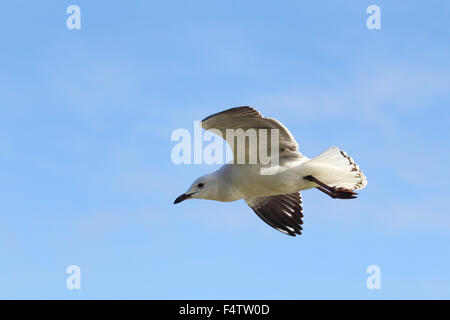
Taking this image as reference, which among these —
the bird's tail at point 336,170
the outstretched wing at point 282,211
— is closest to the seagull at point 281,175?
the bird's tail at point 336,170

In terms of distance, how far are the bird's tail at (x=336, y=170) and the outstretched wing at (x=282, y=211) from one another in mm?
1542

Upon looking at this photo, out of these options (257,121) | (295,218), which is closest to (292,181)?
(257,121)

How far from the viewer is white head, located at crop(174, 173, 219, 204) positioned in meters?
9.98

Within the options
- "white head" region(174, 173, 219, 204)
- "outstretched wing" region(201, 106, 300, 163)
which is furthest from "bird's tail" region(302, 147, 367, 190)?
"white head" region(174, 173, 219, 204)

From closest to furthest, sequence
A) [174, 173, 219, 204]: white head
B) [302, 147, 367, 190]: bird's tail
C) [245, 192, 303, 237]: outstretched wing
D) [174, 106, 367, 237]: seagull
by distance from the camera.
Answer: [174, 106, 367, 237]: seagull
[302, 147, 367, 190]: bird's tail
[174, 173, 219, 204]: white head
[245, 192, 303, 237]: outstretched wing

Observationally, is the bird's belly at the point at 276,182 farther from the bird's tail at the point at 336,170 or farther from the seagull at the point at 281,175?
the bird's tail at the point at 336,170

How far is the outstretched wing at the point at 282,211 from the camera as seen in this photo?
1121 centimetres

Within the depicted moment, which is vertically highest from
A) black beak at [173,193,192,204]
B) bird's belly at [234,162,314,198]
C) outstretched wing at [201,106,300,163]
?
outstretched wing at [201,106,300,163]

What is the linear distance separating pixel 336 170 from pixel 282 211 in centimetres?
187

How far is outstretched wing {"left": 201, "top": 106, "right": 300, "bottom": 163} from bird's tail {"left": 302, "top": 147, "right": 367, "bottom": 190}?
0.30 m

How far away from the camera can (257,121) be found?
9023 mm

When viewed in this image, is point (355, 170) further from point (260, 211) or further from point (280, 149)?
point (260, 211)

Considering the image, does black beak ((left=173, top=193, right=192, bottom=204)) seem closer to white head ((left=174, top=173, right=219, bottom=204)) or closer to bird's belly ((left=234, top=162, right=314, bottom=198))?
white head ((left=174, top=173, right=219, bottom=204))

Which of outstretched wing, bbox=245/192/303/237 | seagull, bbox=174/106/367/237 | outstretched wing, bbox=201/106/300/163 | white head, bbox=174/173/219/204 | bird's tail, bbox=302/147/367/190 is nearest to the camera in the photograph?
outstretched wing, bbox=201/106/300/163
